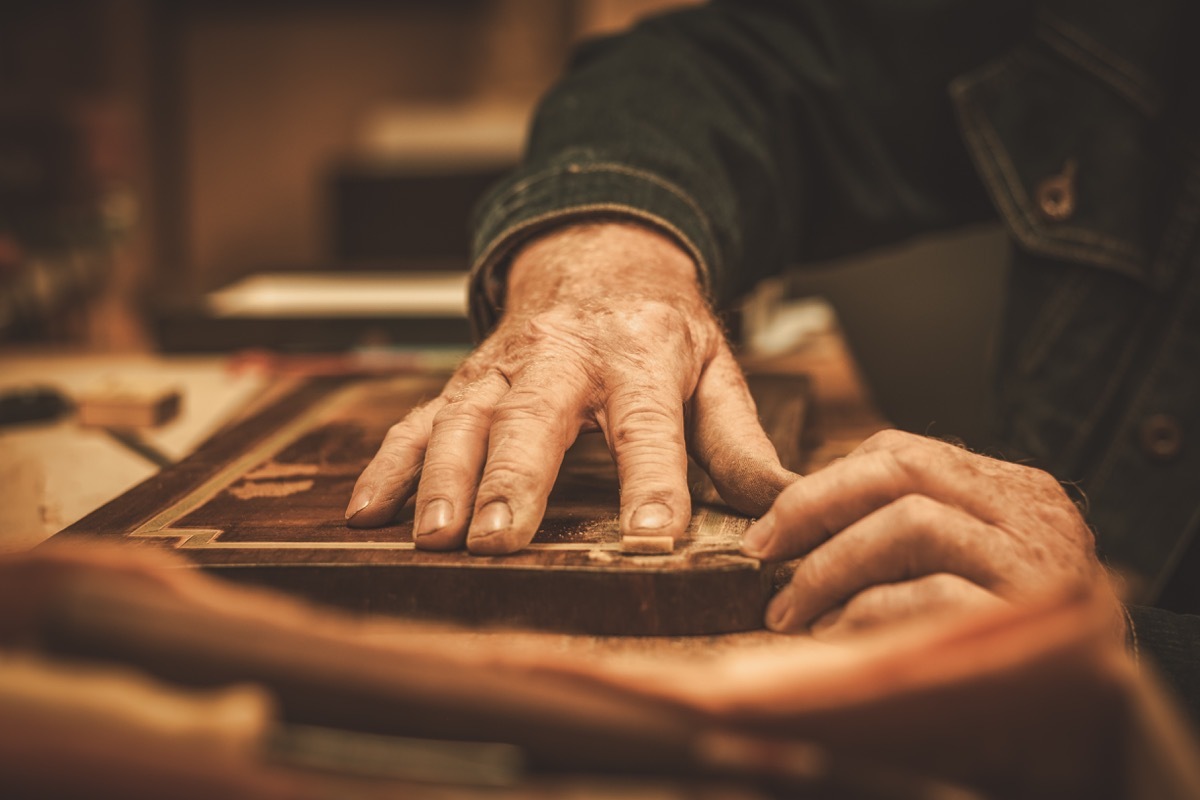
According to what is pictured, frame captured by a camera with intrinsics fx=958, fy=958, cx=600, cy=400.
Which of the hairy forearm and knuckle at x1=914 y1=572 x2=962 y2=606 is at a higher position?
the hairy forearm

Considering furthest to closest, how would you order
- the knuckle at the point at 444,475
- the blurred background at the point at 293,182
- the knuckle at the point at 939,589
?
1. the blurred background at the point at 293,182
2. the knuckle at the point at 444,475
3. the knuckle at the point at 939,589

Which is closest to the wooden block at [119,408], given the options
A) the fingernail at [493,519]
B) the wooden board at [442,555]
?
the wooden board at [442,555]

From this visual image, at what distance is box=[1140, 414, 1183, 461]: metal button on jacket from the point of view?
101 cm

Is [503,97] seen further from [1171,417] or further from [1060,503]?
[1060,503]

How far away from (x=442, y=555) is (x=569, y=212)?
376 millimetres

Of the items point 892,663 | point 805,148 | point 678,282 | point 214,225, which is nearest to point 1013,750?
point 892,663

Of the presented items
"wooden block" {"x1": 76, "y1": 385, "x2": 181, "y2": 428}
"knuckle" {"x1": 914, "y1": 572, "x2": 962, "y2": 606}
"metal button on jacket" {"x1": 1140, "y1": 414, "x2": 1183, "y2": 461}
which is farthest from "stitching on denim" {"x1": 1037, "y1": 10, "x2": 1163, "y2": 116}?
"wooden block" {"x1": 76, "y1": 385, "x2": 181, "y2": 428}

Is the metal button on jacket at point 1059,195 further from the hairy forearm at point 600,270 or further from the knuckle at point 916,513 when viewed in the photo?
the knuckle at point 916,513

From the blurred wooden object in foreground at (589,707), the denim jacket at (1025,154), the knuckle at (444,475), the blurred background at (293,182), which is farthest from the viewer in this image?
the blurred background at (293,182)

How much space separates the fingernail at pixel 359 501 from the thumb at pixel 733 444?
0.75ft

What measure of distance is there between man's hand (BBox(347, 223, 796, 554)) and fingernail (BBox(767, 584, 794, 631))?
70 millimetres

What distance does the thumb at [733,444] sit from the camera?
2.05 feet

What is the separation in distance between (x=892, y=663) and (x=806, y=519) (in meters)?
0.22

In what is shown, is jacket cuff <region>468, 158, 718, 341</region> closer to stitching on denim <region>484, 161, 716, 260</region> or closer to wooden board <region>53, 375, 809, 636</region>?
stitching on denim <region>484, 161, 716, 260</region>
